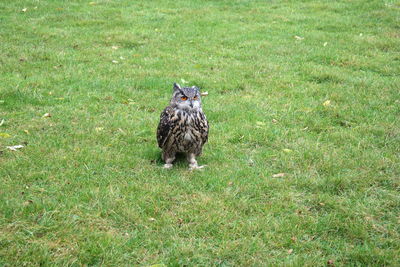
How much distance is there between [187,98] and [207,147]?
1.16 m

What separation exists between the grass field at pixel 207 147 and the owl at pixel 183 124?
33 cm

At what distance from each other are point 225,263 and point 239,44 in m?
8.18

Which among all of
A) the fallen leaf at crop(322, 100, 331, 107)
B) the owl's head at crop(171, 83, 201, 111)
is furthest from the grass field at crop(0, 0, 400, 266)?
the owl's head at crop(171, 83, 201, 111)

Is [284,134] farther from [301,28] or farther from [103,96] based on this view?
[301,28]

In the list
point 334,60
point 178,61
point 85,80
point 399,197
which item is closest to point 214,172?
point 399,197

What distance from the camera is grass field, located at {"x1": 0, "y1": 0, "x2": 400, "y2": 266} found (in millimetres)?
4426

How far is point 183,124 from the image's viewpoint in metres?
5.66

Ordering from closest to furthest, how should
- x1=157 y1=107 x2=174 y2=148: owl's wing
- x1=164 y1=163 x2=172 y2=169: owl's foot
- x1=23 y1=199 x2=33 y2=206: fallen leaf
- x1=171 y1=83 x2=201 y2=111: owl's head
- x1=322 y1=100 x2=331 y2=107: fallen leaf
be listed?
x1=23 y1=199 x2=33 y2=206: fallen leaf, x1=171 y1=83 x2=201 y2=111: owl's head, x1=157 y1=107 x2=174 y2=148: owl's wing, x1=164 y1=163 x2=172 y2=169: owl's foot, x1=322 y1=100 x2=331 y2=107: fallen leaf

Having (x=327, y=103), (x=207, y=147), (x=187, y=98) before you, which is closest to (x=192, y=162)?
(x=207, y=147)

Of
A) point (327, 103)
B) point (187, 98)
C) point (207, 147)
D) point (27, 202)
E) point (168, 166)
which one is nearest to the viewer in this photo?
point (27, 202)

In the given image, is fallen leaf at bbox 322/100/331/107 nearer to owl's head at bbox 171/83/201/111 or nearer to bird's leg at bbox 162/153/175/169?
owl's head at bbox 171/83/201/111

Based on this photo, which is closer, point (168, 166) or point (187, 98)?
point (187, 98)

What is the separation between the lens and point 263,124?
23.9 feet

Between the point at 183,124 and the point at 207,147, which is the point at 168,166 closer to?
the point at 183,124
